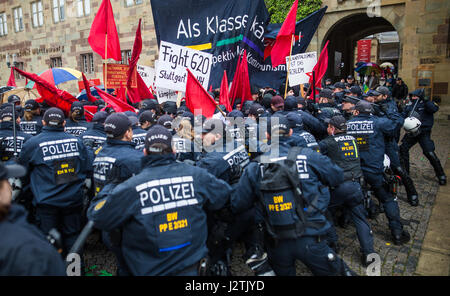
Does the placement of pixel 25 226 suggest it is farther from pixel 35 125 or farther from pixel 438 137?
pixel 438 137

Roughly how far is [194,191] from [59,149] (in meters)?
2.32

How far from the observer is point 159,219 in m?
2.39

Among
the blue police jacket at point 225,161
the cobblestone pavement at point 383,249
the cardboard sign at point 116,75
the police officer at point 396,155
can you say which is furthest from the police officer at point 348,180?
the cardboard sign at point 116,75

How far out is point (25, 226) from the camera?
1603 mm

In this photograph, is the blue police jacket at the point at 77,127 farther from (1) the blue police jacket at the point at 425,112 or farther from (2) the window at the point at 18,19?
(2) the window at the point at 18,19

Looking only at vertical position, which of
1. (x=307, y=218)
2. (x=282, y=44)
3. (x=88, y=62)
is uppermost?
(x=88, y=62)

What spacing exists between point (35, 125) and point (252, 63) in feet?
16.6

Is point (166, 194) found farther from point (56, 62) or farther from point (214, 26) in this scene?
point (56, 62)

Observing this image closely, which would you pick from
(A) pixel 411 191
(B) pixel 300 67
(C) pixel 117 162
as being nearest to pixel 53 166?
(C) pixel 117 162

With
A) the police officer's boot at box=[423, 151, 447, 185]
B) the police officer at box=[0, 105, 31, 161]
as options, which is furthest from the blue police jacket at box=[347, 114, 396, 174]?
the police officer at box=[0, 105, 31, 161]

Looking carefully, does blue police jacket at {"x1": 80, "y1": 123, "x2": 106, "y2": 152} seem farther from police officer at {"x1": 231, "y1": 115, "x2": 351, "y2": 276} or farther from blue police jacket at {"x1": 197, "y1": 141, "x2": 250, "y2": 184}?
police officer at {"x1": 231, "y1": 115, "x2": 351, "y2": 276}

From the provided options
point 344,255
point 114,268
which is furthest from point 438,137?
point 114,268

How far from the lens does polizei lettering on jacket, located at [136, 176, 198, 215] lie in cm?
239

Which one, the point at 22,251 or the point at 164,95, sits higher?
the point at 164,95
